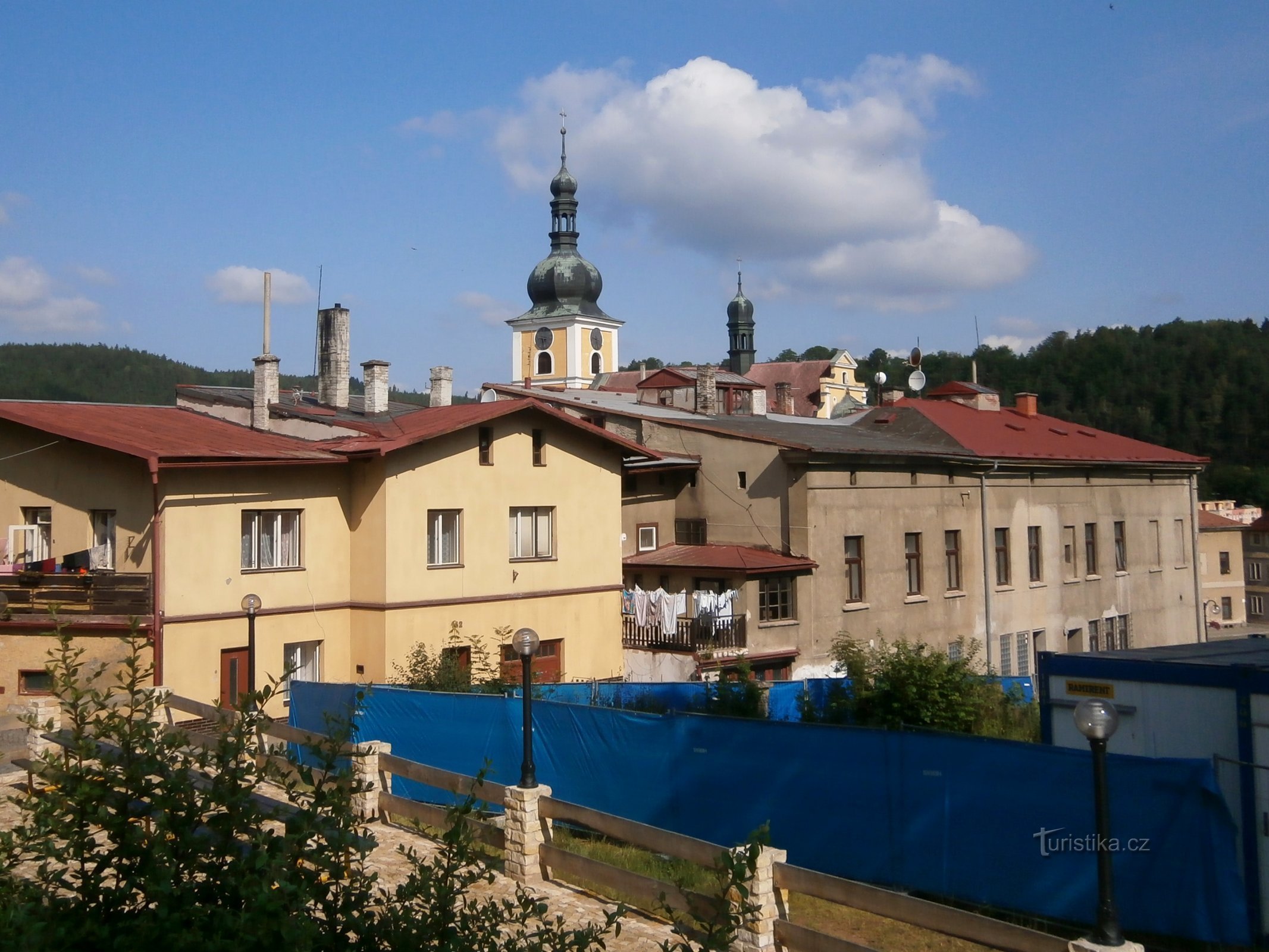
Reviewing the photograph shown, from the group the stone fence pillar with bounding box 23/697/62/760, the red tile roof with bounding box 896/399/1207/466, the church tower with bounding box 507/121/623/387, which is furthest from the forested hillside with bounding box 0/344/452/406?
the stone fence pillar with bounding box 23/697/62/760

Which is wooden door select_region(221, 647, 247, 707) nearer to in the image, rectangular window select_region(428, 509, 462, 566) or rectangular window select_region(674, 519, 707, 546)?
rectangular window select_region(428, 509, 462, 566)

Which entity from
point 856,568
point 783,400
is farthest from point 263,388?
point 783,400

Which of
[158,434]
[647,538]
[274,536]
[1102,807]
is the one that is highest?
[158,434]

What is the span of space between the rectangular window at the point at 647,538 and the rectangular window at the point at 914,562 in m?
6.99

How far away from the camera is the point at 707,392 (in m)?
37.5

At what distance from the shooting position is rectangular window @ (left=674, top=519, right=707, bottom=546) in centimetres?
3094

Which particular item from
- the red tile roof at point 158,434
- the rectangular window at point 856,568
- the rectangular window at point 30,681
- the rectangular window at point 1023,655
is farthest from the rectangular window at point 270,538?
the rectangular window at point 1023,655

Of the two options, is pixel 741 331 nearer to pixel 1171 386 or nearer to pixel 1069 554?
pixel 1171 386

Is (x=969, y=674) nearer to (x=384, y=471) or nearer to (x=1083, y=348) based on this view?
(x=384, y=471)

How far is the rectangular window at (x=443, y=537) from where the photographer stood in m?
24.9

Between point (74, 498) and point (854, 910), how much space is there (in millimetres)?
17740

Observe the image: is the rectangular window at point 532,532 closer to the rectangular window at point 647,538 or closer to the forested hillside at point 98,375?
the rectangular window at point 647,538

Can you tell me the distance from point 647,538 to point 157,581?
1409 centimetres

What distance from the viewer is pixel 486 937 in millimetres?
4531
